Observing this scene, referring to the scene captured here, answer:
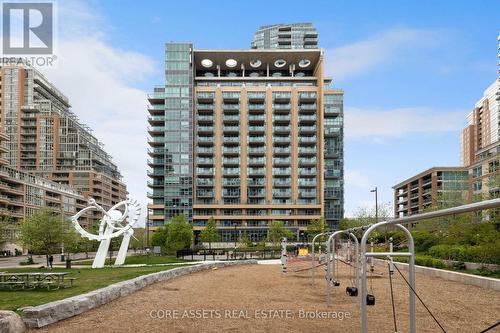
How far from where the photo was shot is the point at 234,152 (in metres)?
97.9

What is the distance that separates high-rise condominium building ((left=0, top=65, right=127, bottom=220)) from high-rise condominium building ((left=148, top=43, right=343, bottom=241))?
180 ft

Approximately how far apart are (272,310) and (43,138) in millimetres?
142788

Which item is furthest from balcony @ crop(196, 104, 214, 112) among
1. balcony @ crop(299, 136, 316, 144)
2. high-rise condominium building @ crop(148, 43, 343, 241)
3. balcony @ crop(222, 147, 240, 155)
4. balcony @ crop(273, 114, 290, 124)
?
balcony @ crop(299, 136, 316, 144)

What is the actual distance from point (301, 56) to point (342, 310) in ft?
312

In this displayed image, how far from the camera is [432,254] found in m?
32.9

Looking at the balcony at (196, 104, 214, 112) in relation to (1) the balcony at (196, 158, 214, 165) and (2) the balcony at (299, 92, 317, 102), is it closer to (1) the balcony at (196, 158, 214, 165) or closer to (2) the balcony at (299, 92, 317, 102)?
(1) the balcony at (196, 158, 214, 165)

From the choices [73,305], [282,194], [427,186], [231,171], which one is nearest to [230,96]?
[231,171]

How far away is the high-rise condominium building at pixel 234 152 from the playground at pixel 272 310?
75.6 metres

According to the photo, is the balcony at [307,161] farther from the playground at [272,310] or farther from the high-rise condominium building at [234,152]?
the playground at [272,310]

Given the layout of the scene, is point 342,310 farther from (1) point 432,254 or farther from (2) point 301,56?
(2) point 301,56

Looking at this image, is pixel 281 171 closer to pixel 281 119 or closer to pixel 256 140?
pixel 256 140

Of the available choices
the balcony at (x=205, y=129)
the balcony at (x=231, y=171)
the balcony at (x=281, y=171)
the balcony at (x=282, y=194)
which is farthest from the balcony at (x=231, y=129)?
the balcony at (x=282, y=194)

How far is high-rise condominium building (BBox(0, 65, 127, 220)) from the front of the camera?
5315 inches

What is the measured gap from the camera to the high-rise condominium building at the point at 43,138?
135 meters
